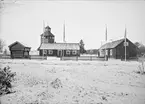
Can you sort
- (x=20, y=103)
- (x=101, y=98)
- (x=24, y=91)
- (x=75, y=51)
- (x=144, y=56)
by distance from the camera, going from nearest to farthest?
(x=20, y=103), (x=101, y=98), (x=24, y=91), (x=144, y=56), (x=75, y=51)

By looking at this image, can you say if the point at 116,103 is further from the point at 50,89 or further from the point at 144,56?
the point at 144,56

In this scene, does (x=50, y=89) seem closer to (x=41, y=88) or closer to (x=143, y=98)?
(x=41, y=88)

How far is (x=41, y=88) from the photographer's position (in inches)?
195

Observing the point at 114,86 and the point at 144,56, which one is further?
the point at 144,56

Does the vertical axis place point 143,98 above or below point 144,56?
below

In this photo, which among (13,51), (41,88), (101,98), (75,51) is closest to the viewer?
(101,98)

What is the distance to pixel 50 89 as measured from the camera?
4.84m

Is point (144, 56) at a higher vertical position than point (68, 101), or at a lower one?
higher

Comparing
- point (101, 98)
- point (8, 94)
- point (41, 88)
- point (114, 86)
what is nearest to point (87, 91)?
point (101, 98)

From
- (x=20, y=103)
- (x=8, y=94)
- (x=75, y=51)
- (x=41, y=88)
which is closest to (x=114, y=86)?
(x=41, y=88)

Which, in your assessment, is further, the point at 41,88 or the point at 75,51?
the point at 75,51

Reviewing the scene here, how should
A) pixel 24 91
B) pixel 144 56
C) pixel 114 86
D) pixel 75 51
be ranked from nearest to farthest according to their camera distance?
pixel 24 91 < pixel 114 86 < pixel 144 56 < pixel 75 51

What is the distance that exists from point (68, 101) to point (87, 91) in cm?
122

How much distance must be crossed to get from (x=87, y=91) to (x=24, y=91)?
307 centimetres
